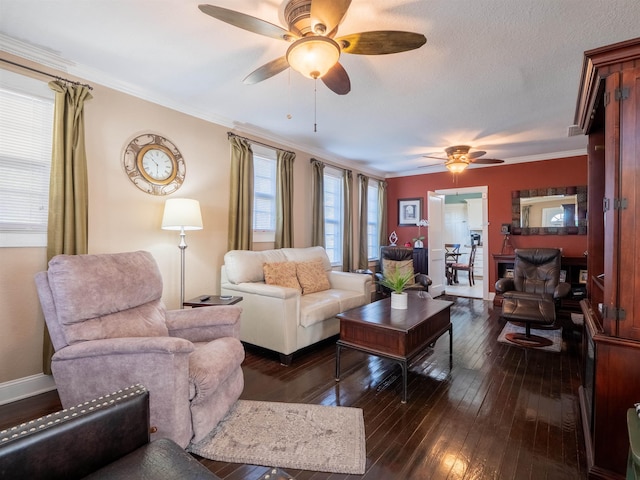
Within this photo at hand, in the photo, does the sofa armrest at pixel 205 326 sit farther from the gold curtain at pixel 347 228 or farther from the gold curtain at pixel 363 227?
the gold curtain at pixel 363 227

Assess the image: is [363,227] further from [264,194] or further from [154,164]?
[154,164]

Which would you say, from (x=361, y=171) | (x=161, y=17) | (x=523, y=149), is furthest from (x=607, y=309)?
(x=361, y=171)

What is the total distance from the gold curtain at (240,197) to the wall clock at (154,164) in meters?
0.61

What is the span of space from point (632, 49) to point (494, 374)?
245cm

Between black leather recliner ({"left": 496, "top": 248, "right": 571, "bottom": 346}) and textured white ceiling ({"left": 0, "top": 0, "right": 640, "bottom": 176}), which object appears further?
black leather recliner ({"left": 496, "top": 248, "right": 571, "bottom": 346})

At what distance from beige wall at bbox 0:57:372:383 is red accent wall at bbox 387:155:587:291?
426cm

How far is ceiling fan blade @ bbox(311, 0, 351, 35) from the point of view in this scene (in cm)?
145

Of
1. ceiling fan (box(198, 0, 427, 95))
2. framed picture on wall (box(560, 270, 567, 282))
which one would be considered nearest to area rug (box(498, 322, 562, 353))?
framed picture on wall (box(560, 270, 567, 282))

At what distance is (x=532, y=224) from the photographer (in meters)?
5.30

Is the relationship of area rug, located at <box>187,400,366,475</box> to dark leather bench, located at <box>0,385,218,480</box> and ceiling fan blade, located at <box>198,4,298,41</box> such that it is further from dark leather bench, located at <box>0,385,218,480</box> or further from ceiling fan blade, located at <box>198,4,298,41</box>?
Answer: ceiling fan blade, located at <box>198,4,298,41</box>

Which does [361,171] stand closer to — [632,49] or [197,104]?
[197,104]

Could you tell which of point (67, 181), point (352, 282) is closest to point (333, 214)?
point (352, 282)

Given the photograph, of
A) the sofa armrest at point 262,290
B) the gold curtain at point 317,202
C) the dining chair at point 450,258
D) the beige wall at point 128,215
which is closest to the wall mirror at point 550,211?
the dining chair at point 450,258

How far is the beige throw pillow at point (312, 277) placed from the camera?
12.1 feet
